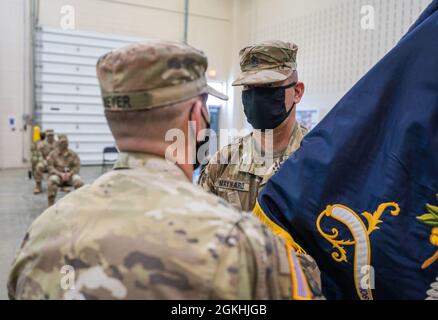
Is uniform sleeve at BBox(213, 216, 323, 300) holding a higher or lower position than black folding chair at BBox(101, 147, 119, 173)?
higher

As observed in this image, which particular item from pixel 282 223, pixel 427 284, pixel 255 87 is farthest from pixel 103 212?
pixel 255 87

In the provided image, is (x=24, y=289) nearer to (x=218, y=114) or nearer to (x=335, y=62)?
(x=335, y=62)

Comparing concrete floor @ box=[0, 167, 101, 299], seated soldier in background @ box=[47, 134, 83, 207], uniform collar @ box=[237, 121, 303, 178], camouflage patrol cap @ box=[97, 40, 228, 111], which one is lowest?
concrete floor @ box=[0, 167, 101, 299]

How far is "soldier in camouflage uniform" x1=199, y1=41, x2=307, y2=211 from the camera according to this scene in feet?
6.24

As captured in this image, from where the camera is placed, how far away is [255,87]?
1951 millimetres

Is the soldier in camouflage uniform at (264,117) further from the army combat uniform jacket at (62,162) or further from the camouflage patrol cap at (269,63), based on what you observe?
the army combat uniform jacket at (62,162)

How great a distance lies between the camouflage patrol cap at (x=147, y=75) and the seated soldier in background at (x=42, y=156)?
6177 millimetres

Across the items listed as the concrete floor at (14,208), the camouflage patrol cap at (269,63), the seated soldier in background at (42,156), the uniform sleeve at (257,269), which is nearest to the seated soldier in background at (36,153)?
the seated soldier in background at (42,156)

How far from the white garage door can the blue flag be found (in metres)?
8.36

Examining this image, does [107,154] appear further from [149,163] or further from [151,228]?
[151,228]

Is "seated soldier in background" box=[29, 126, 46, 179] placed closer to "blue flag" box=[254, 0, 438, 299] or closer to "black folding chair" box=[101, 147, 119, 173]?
"black folding chair" box=[101, 147, 119, 173]

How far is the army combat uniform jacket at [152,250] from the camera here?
75 centimetres

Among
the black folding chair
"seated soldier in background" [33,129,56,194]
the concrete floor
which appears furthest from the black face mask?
the black folding chair

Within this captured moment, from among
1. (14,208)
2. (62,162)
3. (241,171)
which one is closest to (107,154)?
(62,162)
